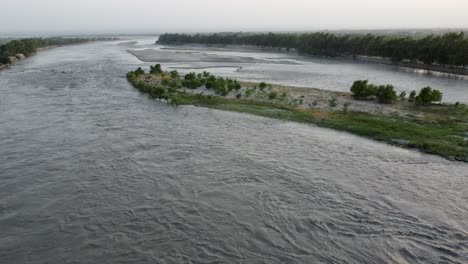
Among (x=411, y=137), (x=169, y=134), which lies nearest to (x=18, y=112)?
(x=169, y=134)

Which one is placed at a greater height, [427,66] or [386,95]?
[427,66]

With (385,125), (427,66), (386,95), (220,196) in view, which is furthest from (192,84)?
(427,66)

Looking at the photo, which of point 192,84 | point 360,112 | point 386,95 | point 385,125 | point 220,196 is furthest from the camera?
point 192,84

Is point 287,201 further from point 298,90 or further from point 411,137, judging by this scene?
point 298,90

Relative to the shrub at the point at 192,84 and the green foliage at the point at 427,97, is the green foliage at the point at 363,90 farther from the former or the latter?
the shrub at the point at 192,84

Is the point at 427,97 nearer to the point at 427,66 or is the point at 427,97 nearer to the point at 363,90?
the point at 363,90

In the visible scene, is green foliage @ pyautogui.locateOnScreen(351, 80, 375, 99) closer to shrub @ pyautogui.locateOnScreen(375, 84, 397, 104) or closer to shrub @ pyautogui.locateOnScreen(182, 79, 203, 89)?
shrub @ pyautogui.locateOnScreen(375, 84, 397, 104)
